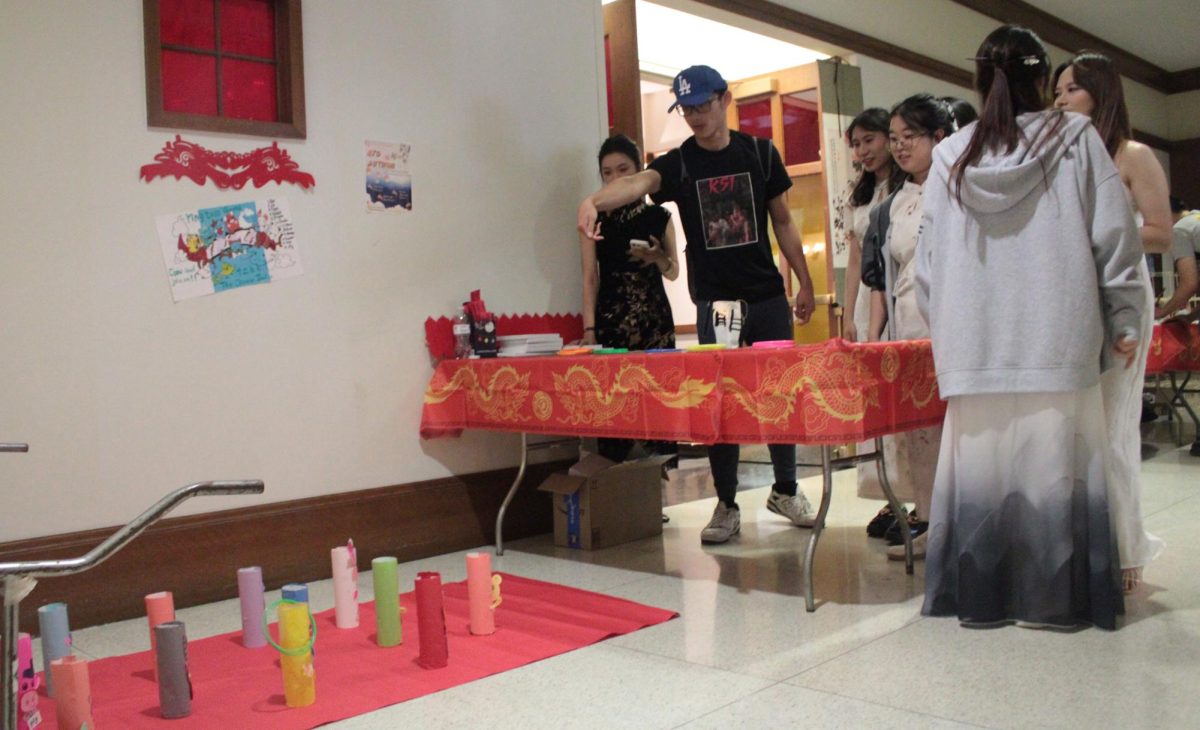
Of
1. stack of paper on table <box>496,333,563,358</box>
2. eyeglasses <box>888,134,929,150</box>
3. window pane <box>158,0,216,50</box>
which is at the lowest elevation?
stack of paper on table <box>496,333,563,358</box>

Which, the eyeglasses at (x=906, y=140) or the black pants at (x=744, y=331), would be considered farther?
the black pants at (x=744, y=331)

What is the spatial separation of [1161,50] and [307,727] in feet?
33.1

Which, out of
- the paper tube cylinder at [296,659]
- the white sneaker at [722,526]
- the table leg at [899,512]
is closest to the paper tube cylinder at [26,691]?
the paper tube cylinder at [296,659]

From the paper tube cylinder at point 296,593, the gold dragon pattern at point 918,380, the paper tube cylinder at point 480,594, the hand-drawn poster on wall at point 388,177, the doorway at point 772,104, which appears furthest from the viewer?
the doorway at point 772,104

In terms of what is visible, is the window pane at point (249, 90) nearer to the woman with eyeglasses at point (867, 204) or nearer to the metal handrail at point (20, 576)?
the woman with eyeglasses at point (867, 204)

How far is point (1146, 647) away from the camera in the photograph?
2.26m

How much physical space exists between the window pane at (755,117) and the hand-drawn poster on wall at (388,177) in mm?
3760

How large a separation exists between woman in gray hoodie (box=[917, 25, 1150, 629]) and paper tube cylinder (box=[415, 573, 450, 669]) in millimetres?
1191

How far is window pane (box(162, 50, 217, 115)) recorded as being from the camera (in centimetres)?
318

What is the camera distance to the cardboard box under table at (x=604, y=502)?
3.70 meters

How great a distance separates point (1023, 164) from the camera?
2391mm

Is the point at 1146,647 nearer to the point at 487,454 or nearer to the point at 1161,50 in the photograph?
the point at 487,454

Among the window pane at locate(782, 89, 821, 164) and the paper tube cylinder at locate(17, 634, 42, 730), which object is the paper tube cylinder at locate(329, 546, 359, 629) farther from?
the window pane at locate(782, 89, 821, 164)

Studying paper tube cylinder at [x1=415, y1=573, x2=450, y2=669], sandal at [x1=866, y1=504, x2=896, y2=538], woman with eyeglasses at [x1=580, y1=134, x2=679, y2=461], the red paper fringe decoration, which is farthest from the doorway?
paper tube cylinder at [x1=415, y1=573, x2=450, y2=669]
